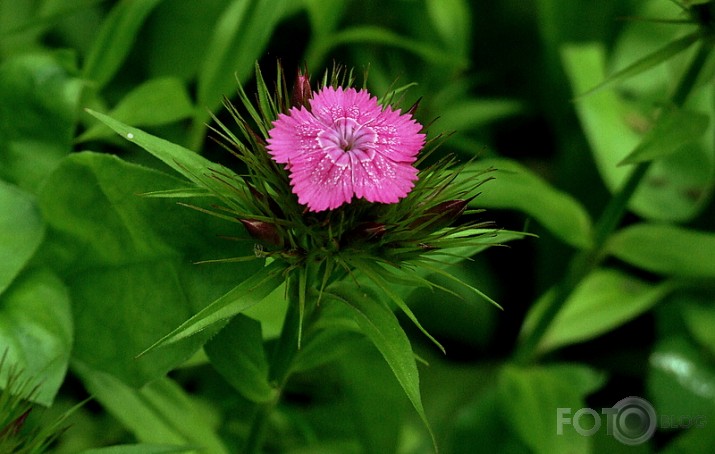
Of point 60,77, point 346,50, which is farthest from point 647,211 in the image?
point 60,77

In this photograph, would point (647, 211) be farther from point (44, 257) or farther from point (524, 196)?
point (44, 257)

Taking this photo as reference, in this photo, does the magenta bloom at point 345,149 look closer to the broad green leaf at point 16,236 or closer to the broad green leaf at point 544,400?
the broad green leaf at point 16,236

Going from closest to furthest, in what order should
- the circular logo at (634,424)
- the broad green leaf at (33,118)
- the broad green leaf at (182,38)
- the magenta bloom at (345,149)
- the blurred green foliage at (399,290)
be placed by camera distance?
the magenta bloom at (345,149)
the blurred green foliage at (399,290)
the broad green leaf at (33,118)
the circular logo at (634,424)
the broad green leaf at (182,38)

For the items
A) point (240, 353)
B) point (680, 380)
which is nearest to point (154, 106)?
point (240, 353)

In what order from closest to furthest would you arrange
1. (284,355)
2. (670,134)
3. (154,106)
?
(284,355) < (670,134) < (154,106)

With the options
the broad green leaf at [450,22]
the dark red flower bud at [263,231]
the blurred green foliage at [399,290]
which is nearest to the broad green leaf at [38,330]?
the blurred green foliage at [399,290]

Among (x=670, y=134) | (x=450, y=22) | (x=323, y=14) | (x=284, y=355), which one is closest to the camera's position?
(x=284, y=355)

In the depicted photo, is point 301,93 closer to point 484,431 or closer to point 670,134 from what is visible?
point 670,134
